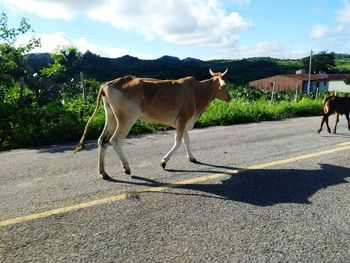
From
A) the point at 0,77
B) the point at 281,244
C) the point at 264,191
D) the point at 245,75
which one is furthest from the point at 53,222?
the point at 245,75

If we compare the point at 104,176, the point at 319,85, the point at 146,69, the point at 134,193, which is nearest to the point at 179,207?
the point at 134,193

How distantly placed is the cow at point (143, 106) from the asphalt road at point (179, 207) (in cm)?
51

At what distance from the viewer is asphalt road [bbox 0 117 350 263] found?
3908 mm

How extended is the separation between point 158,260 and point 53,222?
4.77 feet

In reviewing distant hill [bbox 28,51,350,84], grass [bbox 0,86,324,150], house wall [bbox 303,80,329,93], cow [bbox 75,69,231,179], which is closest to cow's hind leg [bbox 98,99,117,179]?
cow [bbox 75,69,231,179]

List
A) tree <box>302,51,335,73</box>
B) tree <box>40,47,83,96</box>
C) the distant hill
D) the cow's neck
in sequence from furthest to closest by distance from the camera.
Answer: tree <box>302,51,335,73</box> < the distant hill < tree <box>40,47,83,96</box> < the cow's neck

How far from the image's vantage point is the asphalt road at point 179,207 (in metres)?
3.91

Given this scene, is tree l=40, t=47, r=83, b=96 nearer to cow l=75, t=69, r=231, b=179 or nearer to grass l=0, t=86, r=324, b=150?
grass l=0, t=86, r=324, b=150

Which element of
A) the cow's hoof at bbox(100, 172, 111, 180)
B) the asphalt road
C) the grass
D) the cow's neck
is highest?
the cow's neck

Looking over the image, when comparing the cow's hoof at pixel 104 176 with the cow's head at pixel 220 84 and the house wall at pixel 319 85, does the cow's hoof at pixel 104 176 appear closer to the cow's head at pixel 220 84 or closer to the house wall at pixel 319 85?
the cow's head at pixel 220 84

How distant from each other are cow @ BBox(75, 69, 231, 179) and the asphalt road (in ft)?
1.69

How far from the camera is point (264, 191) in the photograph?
5.74m

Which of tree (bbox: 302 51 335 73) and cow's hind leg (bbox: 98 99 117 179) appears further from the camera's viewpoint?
tree (bbox: 302 51 335 73)

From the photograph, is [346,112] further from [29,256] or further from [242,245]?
[29,256]
